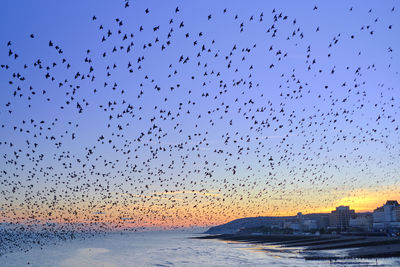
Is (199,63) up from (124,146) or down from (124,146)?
up

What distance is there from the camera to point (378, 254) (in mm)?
62469

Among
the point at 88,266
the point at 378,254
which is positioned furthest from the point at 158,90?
the point at 88,266

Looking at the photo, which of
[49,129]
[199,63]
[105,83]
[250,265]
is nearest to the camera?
[199,63]

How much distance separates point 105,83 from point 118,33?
Result: 617cm

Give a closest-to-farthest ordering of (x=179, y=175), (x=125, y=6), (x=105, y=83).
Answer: (x=125, y=6) → (x=105, y=83) → (x=179, y=175)

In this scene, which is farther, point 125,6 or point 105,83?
point 105,83

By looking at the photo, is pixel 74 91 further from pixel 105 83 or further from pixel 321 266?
pixel 321 266

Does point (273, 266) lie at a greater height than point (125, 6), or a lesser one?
lesser

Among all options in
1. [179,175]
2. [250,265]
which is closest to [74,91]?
[179,175]

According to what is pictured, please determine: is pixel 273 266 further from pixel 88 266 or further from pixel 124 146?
pixel 88 266

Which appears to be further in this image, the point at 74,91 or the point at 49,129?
the point at 49,129

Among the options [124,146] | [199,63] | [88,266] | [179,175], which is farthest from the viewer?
[88,266]

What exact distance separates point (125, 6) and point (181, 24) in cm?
345

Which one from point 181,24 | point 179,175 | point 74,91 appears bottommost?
point 179,175
